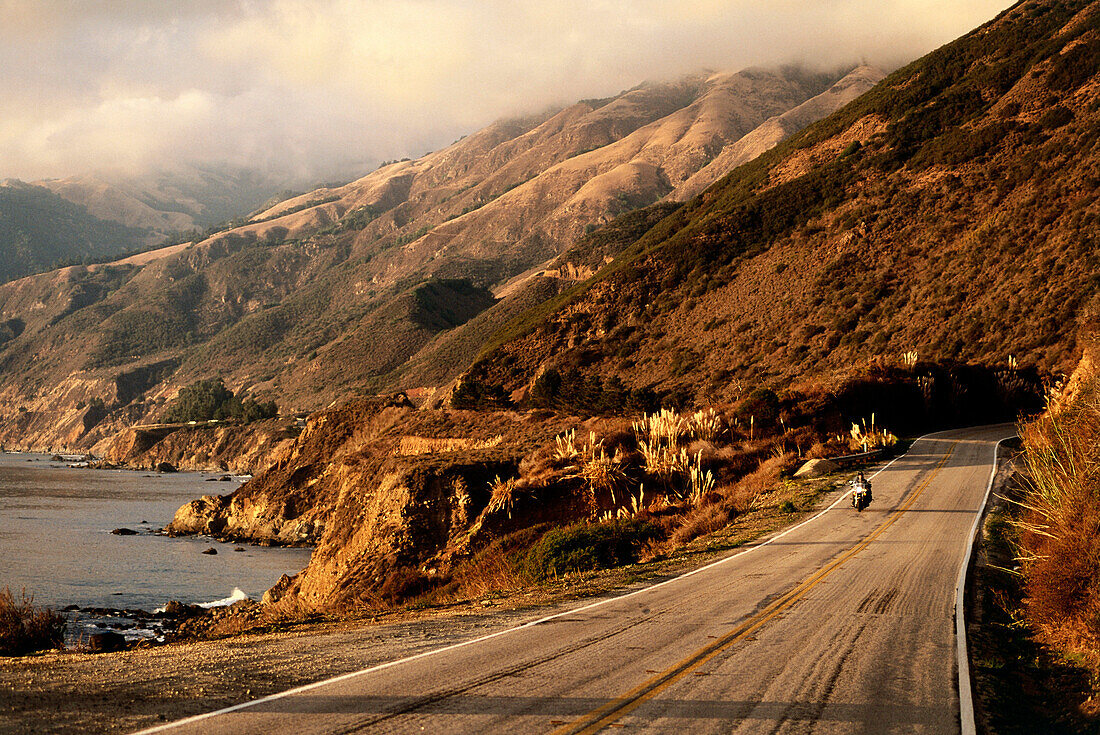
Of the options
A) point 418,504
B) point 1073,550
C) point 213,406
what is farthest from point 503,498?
point 213,406

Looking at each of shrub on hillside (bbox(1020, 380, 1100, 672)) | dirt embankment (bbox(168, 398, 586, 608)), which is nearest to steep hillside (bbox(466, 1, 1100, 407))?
dirt embankment (bbox(168, 398, 586, 608))

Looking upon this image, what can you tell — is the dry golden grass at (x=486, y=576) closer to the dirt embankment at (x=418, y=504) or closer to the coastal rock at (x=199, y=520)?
the dirt embankment at (x=418, y=504)

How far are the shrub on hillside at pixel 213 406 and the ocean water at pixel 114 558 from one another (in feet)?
178

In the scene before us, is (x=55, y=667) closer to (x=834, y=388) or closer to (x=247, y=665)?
(x=247, y=665)

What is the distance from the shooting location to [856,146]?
80875 millimetres

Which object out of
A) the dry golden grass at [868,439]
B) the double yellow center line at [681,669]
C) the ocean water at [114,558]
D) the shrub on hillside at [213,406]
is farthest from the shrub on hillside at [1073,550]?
the shrub on hillside at [213,406]

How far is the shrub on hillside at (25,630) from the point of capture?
13984mm

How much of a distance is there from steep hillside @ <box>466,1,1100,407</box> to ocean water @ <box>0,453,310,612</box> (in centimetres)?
2420

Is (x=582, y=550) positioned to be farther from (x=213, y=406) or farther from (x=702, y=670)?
(x=213, y=406)

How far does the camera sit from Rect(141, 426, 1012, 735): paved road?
7.64 metres

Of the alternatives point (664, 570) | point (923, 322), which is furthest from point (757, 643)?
point (923, 322)

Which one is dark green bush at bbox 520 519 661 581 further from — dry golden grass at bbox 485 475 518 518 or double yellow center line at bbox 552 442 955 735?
double yellow center line at bbox 552 442 955 735

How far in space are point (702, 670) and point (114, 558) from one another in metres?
45.9

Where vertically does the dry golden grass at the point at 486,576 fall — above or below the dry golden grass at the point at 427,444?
below
